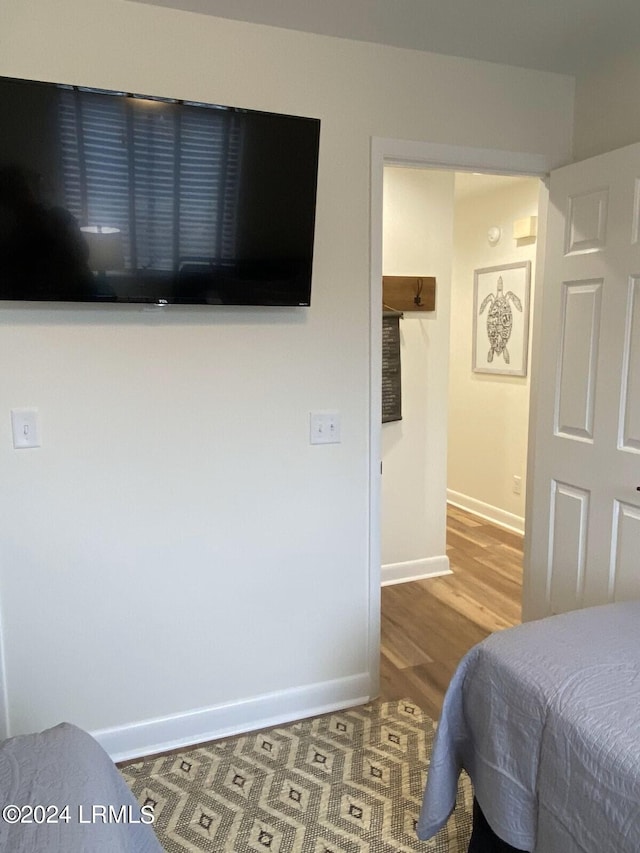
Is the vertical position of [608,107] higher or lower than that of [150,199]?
higher

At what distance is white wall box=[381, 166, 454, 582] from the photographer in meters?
3.53

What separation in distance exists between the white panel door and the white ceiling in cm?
39

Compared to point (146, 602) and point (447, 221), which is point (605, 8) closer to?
point (447, 221)

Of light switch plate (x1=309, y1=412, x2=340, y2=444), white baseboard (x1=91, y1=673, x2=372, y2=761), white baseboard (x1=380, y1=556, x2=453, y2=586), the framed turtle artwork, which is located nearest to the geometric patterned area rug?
white baseboard (x1=91, y1=673, x2=372, y2=761)

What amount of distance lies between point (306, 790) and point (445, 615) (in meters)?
1.47

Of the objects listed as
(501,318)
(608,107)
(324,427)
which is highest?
(608,107)

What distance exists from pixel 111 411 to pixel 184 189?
0.74 metres

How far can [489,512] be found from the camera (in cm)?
503

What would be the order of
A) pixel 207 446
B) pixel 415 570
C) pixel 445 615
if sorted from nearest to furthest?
pixel 207 446, pixel 445 615, pixel 415 570

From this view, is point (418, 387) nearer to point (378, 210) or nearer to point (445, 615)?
point (445, 615)

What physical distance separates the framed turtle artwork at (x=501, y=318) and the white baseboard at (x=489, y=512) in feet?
3.52

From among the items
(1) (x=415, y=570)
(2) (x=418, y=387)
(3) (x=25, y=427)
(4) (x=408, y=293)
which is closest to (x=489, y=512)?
(1) (x=415, y=570)

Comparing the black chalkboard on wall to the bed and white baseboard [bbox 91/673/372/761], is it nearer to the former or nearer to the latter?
white baseboard [bbox 91/673/372/761]

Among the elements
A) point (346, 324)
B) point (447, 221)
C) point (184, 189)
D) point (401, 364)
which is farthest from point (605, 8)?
point (401, 364)
